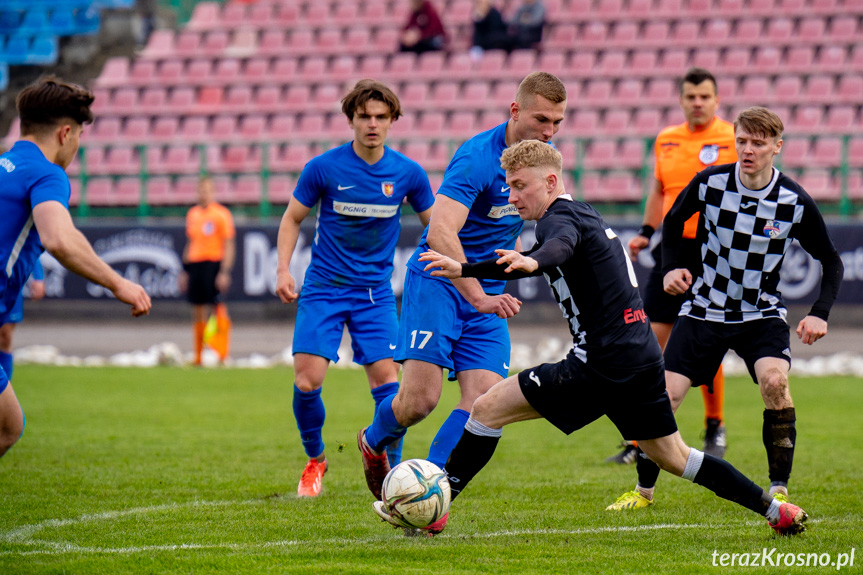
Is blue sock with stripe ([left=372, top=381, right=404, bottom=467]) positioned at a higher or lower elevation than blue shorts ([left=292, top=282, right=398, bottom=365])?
lower

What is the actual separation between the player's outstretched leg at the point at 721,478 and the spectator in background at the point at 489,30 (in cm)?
1683

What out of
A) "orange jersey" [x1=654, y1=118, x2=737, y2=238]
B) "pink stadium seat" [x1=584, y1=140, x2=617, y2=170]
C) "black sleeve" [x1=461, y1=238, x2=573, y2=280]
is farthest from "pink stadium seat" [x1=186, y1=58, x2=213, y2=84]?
"black sleeve" [x1=461, y1=238, x2=573, y2=280]

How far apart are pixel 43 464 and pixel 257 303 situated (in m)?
10.9

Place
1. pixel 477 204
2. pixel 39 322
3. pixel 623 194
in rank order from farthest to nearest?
pixel 39 322 → pixel 623 194 → pixel 477 204

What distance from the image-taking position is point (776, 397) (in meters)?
5.61

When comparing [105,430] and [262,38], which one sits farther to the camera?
[262,38]

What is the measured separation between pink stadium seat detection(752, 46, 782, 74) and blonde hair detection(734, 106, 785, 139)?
583 inches

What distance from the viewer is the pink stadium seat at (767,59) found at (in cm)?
1955

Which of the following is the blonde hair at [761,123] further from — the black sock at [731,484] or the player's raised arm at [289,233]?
the player's raised arm at [289,233]

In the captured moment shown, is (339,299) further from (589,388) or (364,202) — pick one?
(589,388)

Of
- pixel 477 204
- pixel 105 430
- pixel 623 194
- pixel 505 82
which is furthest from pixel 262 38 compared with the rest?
pixel 477 204

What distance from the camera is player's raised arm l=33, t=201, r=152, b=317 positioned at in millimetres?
4516

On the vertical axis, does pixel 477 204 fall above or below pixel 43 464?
above

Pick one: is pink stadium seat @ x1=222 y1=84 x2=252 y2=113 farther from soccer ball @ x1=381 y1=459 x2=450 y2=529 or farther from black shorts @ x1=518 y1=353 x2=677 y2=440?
black shorts @ x1=518 y1=353 x2=677 y2=440
